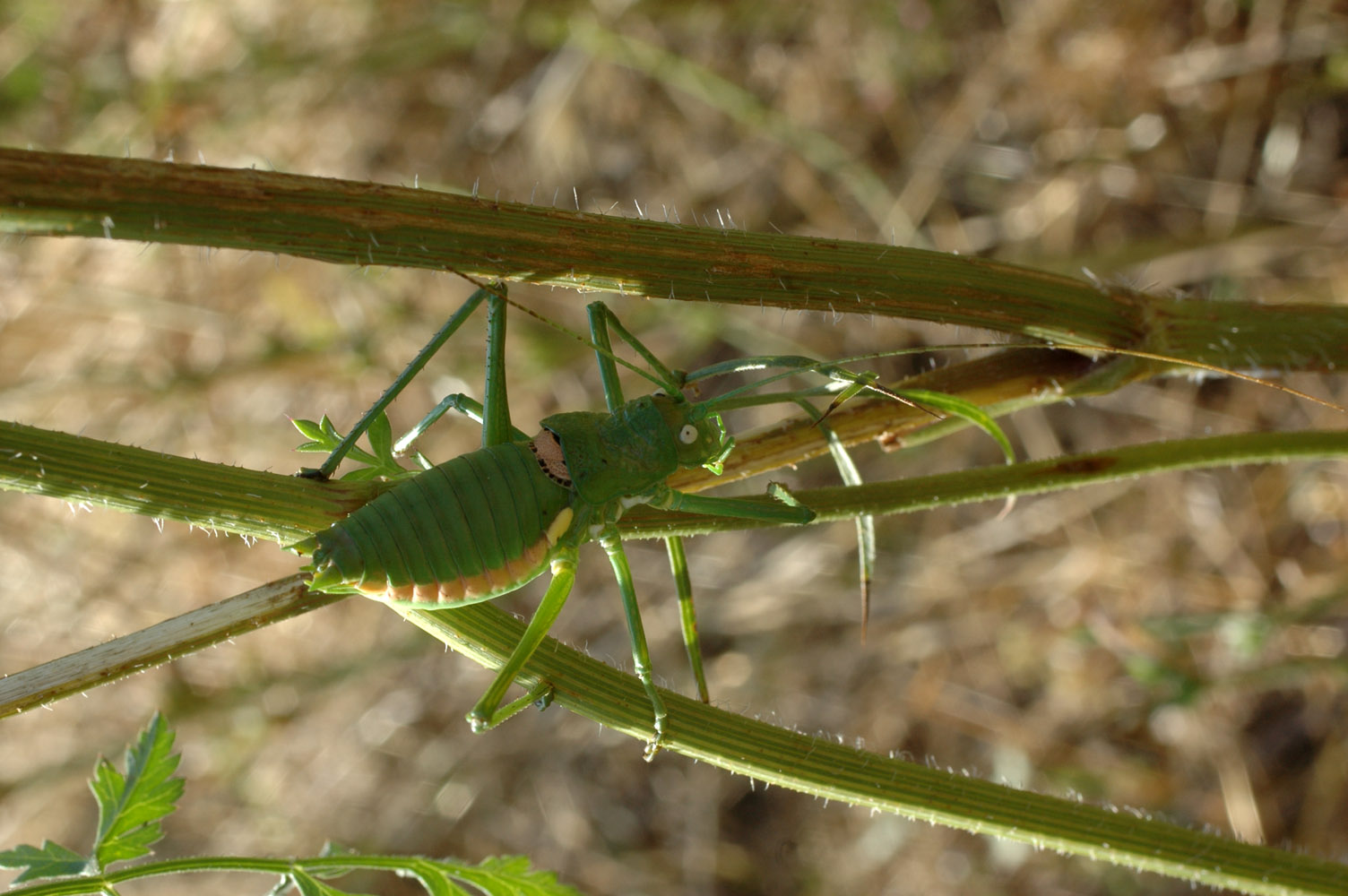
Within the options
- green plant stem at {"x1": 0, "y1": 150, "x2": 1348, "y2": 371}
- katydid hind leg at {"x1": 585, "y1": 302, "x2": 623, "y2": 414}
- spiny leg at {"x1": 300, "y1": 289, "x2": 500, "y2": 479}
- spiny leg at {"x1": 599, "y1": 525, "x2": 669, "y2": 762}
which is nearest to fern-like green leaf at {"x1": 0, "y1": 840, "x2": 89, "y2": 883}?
spiny leg at {"x1": 300, "y1": 289, "x2": 500, "y2": 479}

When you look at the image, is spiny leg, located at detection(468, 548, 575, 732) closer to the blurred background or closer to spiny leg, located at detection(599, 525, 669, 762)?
spiny leg, located at detection(599, 525, 669, 762)

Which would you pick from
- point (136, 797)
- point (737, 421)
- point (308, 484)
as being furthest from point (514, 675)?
point (737, 421)

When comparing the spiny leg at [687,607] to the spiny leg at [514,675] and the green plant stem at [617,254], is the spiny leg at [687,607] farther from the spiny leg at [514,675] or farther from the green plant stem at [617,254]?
the green plant stem at [617,254]

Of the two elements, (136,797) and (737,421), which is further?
(737,421)

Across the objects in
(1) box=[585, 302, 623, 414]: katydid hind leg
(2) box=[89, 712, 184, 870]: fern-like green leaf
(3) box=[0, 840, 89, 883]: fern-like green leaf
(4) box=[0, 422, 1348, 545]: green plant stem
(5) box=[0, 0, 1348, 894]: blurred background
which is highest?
(5) box=[0, 0, 1348, 894]: blurred background

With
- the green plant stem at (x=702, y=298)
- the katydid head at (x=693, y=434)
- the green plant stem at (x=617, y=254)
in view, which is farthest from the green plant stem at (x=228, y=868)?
the green plant stem at (x=617, y=254)

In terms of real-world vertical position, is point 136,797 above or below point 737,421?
below

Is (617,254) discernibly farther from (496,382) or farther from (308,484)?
(308,484)

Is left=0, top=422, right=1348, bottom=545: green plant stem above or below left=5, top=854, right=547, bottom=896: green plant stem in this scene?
above
